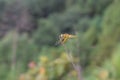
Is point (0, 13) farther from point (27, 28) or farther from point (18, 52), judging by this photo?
point (18, 52)

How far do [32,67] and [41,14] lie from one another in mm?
3782

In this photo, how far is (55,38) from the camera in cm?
762

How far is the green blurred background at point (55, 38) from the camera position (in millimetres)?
5668

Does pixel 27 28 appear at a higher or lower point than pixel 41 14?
lower

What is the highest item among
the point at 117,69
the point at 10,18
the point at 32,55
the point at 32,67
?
the point at 10,18

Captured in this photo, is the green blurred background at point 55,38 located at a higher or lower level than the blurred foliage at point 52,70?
higher

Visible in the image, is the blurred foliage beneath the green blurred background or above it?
beneath

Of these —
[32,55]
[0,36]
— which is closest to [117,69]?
[32,55]

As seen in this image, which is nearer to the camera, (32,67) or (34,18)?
(32,67)

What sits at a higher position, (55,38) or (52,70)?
(55,38)

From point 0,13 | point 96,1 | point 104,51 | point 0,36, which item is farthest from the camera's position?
point 0,13

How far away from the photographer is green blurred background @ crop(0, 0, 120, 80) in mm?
5668

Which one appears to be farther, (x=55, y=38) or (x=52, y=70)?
(x=55, y=38)

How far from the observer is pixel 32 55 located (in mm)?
7465
